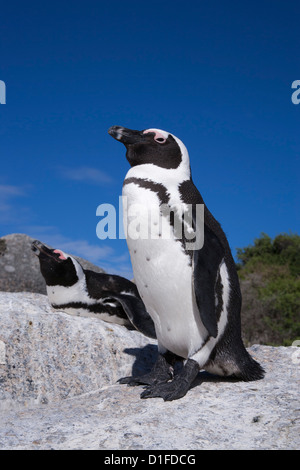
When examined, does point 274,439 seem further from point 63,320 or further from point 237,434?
point 63,320

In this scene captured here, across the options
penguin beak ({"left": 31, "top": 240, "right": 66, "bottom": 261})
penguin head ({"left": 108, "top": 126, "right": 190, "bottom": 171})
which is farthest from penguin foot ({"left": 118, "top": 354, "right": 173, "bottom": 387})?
penguin beak ({"left": 31, "top": 240, "right": 66, "bottom": 261})

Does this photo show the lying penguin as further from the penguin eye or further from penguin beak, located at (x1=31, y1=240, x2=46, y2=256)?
the penguin eye

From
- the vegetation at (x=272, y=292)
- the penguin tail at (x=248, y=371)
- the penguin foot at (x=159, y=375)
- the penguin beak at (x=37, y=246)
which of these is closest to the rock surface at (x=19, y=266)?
the vegetation at (x=272, y=292)

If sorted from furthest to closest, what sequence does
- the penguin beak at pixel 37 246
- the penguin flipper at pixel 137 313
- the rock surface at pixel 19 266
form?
the rock surface at pixel 19 266 < the penguin beak at pixel 37 246 < the penguin flipper at pixel 137 313

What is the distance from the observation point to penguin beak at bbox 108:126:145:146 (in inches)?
138

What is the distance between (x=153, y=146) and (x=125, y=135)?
21 cm

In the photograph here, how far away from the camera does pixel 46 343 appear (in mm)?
4984

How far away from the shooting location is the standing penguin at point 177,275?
10.4 ft

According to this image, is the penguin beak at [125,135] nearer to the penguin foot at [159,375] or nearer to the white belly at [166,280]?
the white belly at [166,280]

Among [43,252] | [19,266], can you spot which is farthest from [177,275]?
[19,266]

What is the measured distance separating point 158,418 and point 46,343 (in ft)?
7.99

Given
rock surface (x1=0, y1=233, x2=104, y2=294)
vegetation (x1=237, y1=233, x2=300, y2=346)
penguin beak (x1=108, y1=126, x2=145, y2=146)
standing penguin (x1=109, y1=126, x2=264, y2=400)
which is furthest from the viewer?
rock surface (x1=0, y1=233, x2=104, y2=294)

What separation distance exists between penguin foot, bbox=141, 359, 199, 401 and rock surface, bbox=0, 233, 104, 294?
8363mm

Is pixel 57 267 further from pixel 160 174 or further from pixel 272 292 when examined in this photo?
pixel 272 292
